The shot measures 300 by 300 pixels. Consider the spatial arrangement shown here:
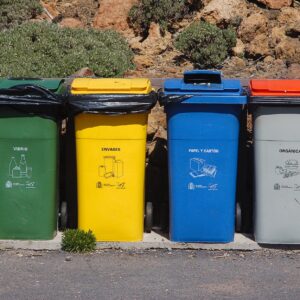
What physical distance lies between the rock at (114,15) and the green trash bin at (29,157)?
10127mm

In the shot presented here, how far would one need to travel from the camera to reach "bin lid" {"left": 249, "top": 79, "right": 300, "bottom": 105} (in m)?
6.61

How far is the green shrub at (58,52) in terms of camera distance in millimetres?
12656

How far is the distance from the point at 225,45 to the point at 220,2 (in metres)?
1.50

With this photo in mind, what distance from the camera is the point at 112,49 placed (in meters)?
14.5

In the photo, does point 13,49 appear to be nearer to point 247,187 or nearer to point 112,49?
point 112,49

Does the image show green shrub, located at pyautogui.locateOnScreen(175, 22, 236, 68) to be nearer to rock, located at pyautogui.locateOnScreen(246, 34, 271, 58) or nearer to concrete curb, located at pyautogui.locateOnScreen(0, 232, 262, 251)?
rock, located at pyautogui.locateOnScreen(246, 34, 271, 58)

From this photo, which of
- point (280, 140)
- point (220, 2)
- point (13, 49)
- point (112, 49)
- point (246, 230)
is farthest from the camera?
point (220, 2)

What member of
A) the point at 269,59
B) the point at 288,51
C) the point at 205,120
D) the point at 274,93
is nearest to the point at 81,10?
the point at 269,59

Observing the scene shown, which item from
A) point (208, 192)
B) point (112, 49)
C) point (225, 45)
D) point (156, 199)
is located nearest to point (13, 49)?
point (112, 49)

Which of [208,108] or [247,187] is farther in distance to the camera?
[247,187]

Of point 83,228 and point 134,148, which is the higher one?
point 134,148

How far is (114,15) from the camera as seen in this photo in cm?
1703

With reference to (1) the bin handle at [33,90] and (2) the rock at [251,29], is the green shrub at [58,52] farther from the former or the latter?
(1) the bin handle at [33,90]

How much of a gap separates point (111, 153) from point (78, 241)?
805mm
